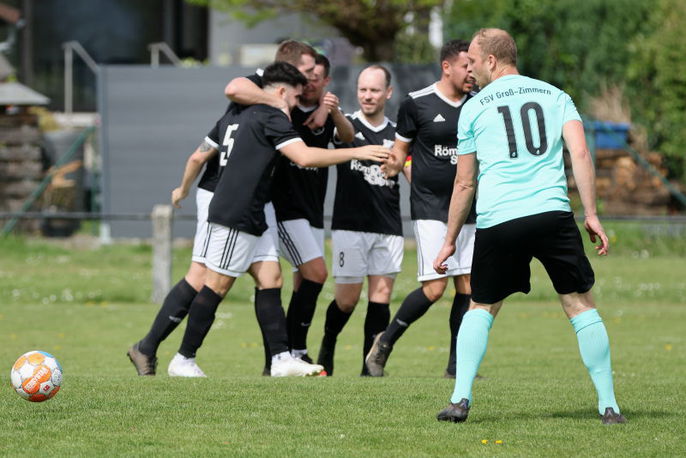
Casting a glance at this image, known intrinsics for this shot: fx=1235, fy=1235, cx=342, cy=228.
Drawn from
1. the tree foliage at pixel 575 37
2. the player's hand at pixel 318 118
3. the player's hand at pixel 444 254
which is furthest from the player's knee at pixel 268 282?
the tree foliage at pixel 575 37

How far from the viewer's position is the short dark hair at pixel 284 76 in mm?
8516

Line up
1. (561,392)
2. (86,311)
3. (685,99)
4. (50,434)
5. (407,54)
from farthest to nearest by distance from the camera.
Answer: (407,54) → (685,99) → (86,311) → (561,392) → (50,434)

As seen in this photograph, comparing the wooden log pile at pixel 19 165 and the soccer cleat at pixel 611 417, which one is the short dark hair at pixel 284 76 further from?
the wooden log pile at pixel 19 165

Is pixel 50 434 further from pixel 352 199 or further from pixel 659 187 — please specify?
pixel 659 187

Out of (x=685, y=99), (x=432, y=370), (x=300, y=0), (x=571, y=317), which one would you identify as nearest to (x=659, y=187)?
(x=685, y=99)

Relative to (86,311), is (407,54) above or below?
above

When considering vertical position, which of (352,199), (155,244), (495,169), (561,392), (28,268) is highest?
(495,169)

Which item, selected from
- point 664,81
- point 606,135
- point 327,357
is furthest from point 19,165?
point 327,357

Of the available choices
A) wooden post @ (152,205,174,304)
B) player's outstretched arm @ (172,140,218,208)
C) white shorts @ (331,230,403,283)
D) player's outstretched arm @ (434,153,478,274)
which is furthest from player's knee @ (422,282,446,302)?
wooden post @ (152,205,174,304)

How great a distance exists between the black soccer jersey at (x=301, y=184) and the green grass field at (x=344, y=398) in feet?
4.43

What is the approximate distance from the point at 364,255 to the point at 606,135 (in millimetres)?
15663

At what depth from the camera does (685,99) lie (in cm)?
2594

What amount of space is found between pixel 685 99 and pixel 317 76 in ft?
60.5

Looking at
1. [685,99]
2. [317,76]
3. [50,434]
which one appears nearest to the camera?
[50,434]
